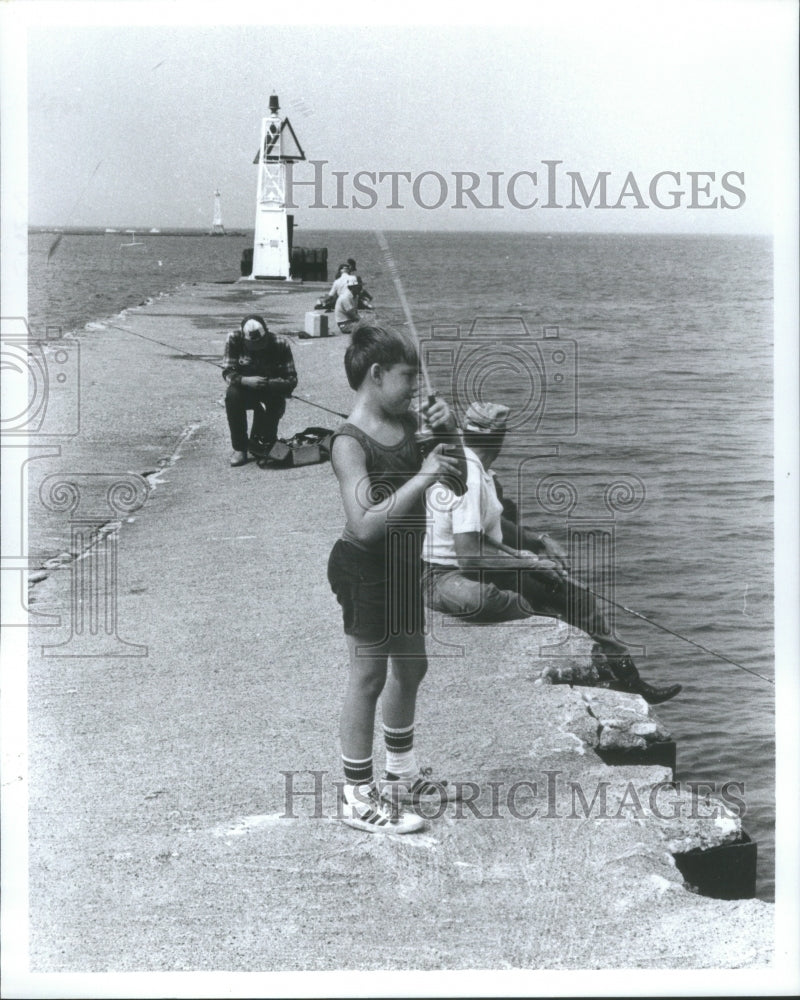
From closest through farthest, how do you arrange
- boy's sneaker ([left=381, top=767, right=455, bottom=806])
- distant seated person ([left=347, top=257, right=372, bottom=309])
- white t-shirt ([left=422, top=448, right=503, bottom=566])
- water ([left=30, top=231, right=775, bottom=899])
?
boy's sneaker ([left=381, top=767, right=455, bottom=806]), white t-shirt ([left=422, top=448, right=503, bottom=566]), water ([left=30, top=231, right=775, bottom=899]), distant seated person ([left=347, top=257, right=372, bottom=309])

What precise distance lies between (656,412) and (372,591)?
733 cm

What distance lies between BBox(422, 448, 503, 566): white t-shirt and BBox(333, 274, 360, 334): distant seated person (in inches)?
55.5

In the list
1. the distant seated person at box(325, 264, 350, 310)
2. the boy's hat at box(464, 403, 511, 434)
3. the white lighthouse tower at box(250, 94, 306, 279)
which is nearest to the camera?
the boy's hat at box(464, 403, 511, 434)

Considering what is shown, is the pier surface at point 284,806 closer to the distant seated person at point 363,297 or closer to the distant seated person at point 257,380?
the distant seated person at point 257,380

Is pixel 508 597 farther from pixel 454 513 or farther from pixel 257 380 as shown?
pixel 257 380

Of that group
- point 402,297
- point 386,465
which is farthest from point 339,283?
point 386,465

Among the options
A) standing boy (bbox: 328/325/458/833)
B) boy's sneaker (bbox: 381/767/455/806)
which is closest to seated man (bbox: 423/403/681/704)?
standing boy (bbox: 328/325/458/833)

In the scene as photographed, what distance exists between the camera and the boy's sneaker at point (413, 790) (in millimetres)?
5508

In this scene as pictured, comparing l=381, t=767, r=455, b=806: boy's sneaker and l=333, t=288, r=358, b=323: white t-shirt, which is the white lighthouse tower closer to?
l=333, t=288, r=358, b=323: white t-shirt

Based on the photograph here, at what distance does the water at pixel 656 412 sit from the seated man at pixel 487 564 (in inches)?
12.9

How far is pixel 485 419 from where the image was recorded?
596 cm

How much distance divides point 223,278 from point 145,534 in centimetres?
226

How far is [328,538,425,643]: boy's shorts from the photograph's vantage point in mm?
5281

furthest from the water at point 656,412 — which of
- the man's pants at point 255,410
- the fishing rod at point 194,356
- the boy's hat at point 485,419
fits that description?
the man's pants at point 255,410
